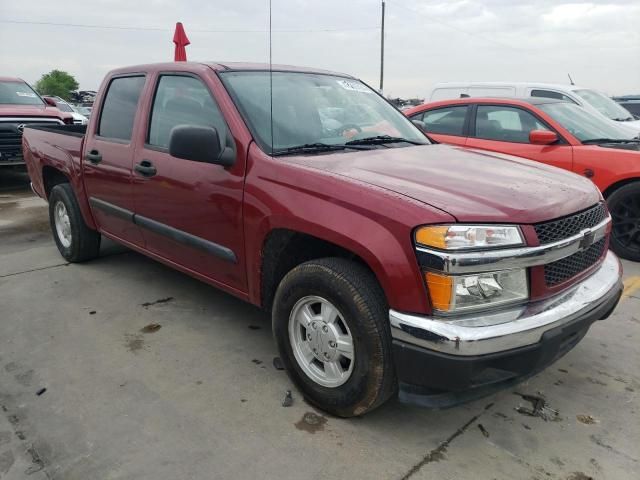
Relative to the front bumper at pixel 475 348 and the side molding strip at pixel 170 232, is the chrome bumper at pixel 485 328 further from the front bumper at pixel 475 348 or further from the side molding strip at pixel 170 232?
the side molding strip at pixel 170 232

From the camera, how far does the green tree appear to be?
69.2 meters

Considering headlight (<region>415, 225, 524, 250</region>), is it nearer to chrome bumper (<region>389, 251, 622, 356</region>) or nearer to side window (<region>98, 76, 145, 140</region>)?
chrome bumper (<region>389, 251, 622, 356</region>)

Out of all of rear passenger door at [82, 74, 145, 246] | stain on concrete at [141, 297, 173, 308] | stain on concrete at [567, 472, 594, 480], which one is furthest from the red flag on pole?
stain on concrete at [567, 472, 594, 480]

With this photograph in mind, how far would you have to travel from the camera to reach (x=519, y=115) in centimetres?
591

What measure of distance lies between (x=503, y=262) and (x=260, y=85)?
1.93 m

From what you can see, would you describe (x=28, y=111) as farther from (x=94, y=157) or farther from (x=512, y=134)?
(x=512, y=134)

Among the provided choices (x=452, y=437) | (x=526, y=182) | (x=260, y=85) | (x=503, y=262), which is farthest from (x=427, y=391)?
(x=260, y=85)

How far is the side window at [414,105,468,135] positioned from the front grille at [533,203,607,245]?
147 inches

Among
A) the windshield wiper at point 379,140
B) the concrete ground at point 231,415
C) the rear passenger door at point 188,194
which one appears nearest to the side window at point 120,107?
the rear passenger door at point 188,194

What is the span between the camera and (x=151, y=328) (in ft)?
11.9

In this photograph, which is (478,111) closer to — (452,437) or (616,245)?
(616,245)

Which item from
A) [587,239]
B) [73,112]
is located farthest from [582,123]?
[73,112]

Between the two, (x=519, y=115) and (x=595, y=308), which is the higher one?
(x=519, y=115)

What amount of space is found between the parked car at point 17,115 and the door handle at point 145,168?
20.8 feet
